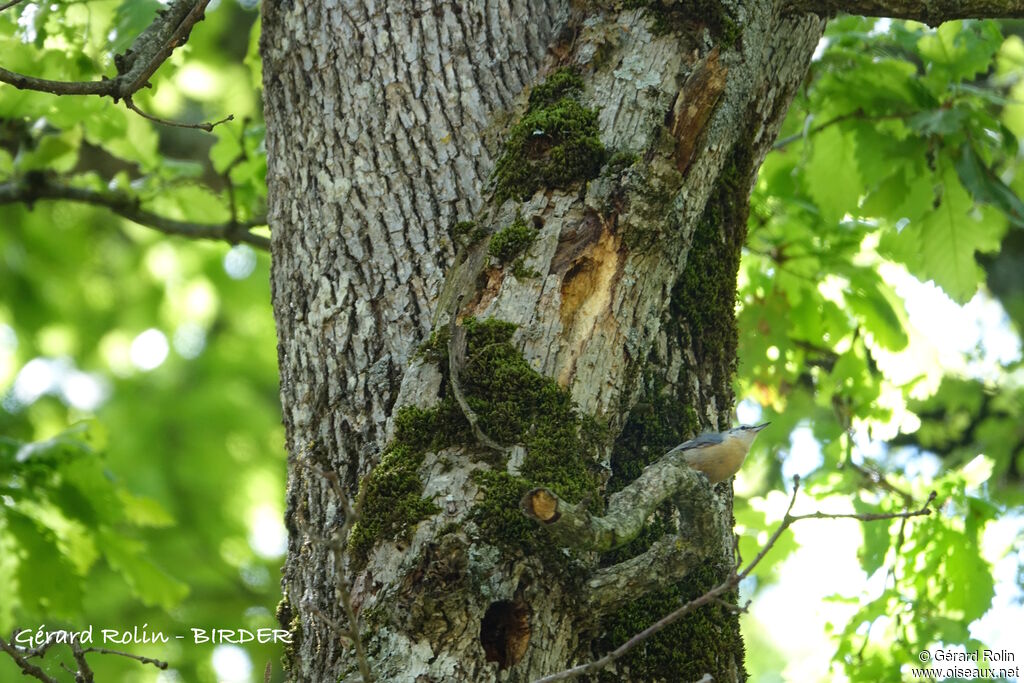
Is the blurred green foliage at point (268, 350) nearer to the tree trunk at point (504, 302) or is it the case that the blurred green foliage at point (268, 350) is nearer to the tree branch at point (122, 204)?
the tree branch at point (122, 204)

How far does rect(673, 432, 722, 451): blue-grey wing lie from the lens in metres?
2.16

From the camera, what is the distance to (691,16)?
2314 mm

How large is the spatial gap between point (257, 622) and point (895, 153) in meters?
4.18

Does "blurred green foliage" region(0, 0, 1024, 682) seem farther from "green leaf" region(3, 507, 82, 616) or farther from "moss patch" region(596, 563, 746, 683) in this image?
"moss patch" region(596, 563, 746, 683)

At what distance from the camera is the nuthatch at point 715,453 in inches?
85.1

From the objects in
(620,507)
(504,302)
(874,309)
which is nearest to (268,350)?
(874,309)

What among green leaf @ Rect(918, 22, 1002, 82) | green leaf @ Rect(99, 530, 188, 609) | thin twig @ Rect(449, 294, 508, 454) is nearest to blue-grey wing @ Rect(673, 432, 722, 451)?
thin twig @ Rect(449, 294, 508, 454)

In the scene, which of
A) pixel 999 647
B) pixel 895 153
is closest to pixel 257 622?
pixel 999 647

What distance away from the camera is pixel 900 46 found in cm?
374

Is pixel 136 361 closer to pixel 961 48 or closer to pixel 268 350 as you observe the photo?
pixel 268 350

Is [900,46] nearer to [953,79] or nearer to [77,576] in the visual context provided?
[953,79]

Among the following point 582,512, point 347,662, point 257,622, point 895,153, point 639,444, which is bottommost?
point 347,662

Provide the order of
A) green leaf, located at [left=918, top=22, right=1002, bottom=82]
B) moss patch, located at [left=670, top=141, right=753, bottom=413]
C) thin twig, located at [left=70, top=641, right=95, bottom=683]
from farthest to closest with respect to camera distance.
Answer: green leaf, located at [left=918, top=22, right=1002, bottom=82]
moss patch, located at [left=670, top=141, right=753, bottom=413]
thin twig, located at [left=70, top=641, right=95, bottom=683]

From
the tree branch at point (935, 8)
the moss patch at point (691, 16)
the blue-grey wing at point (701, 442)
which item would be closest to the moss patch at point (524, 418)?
the blue-grey wing at point (701, 442)
